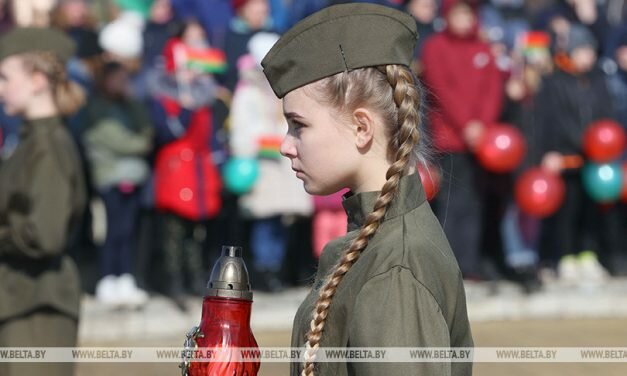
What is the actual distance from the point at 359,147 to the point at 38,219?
2830 mm

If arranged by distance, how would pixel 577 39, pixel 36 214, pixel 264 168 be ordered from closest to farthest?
1. pixel 36 214
2. pixel 264 168
3. pixel 577 39

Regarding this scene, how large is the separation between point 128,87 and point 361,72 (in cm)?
739

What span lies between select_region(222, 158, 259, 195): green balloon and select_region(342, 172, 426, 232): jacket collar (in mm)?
7243

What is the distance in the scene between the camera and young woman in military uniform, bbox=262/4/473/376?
2988 mm

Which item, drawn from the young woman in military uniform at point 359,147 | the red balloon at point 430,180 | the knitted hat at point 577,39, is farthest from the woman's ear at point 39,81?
the knitted hat at point 577,39

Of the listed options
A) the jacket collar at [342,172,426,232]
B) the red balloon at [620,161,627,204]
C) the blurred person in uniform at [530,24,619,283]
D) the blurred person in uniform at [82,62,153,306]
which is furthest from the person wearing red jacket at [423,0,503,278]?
the jacket collar at [342,172,426,232]

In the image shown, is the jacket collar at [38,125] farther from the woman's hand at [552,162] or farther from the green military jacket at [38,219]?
the woman's hand at [552,162]

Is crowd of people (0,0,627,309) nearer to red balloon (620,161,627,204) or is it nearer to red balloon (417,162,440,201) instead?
red balloon (620,161,627,204)

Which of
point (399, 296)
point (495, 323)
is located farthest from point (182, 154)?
point (399, 296)

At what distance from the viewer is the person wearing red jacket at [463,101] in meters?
10.8

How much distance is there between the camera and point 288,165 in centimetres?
1034

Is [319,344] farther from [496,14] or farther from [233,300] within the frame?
[496,14]

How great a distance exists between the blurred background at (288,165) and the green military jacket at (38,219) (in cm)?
351

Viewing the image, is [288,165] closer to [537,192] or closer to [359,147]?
[537,192]
